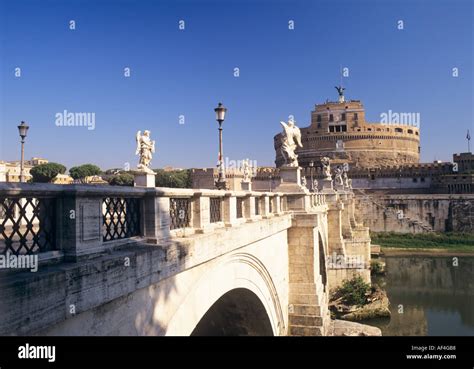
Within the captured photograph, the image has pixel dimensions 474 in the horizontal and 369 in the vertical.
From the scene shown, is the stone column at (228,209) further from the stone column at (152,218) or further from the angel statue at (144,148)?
the angel statue at (144,148)

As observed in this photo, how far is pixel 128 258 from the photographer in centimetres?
430

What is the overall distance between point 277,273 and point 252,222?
124 inches

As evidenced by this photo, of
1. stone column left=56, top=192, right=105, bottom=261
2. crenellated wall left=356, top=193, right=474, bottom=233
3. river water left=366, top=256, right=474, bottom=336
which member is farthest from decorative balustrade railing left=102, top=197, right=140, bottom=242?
crenellated wall left=356, top=193, right=474, bottom=233

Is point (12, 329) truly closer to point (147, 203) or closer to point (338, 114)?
point (147, 203)

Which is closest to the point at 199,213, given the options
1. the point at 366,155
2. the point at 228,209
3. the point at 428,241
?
the point at 228,209

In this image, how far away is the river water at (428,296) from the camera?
2316 centimetres

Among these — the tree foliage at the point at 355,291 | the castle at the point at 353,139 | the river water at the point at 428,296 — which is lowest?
the river water at the point at 428,296

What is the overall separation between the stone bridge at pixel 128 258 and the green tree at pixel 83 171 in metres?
27.7

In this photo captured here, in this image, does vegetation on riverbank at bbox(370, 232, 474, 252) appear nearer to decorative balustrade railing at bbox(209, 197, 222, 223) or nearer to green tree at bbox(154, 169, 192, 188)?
green tree at bbox(154, 169, 192, 188)

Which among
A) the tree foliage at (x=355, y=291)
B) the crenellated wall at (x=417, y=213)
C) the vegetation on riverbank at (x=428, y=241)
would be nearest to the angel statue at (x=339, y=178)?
the vegetation on riverbank at (x=428, y=241)

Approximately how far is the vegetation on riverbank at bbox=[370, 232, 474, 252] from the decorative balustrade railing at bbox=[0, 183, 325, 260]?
155 feet

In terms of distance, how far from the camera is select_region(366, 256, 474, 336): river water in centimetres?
2316

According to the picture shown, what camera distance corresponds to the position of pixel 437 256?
45250 millimetres
